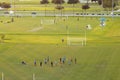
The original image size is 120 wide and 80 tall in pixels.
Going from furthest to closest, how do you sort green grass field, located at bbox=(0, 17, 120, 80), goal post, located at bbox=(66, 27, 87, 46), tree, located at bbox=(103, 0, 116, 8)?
1. tree, located at bbox=(103, 0, 116, 8)
2. goal post, located at bbox=(66, 27, 87, 46)
3. green grass field, located at bbox=(0, 17, 120, 80)

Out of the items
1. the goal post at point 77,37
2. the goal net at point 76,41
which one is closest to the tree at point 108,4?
the goal post at point 77,37

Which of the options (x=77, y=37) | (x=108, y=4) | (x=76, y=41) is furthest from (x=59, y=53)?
(x=108, y=4)

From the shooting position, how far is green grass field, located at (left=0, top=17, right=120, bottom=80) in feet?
168

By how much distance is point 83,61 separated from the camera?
58875 mm

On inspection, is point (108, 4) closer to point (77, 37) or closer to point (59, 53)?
point (77, 37)

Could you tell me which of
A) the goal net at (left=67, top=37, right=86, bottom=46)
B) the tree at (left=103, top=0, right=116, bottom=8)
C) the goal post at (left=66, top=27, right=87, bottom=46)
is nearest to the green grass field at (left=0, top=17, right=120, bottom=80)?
the goal post at (left=66, top=27, right=87, bottom=46)

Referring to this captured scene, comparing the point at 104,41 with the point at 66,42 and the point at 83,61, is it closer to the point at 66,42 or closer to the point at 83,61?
the point at 66,42

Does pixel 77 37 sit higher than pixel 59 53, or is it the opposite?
pixel 59 53

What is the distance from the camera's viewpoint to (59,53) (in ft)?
214

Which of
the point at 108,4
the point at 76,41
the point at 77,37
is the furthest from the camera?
the point at 108,4

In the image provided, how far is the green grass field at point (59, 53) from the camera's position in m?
51.1

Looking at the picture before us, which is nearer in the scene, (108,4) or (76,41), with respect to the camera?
(76,41)

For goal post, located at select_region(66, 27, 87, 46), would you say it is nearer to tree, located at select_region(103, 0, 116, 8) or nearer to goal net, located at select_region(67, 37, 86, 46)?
goal net, located at select_region(67, 37, 86, 46)

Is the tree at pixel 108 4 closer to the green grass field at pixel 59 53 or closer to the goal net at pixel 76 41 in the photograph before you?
the green grass field at pixel 59 53
